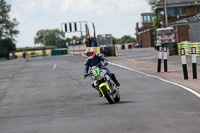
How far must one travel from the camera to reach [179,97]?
11578 millimetres

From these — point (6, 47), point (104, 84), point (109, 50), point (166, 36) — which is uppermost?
point (166, 36)

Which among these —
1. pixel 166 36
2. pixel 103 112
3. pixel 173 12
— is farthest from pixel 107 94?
pixel 173 12

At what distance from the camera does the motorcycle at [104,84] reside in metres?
11.1

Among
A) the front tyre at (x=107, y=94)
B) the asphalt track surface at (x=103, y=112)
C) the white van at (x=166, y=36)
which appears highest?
the white van at (x=166, y=36)

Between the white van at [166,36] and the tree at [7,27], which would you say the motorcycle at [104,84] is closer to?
the white van at [166,36]

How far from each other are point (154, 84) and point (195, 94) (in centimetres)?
386

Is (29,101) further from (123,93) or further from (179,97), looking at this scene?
(179,97)

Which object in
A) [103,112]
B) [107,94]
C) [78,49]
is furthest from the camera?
[78,49]

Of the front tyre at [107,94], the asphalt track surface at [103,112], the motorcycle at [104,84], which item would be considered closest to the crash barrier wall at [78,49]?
the asphalt track surface at [103,112]

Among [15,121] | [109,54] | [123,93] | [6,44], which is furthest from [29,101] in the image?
[6,44]

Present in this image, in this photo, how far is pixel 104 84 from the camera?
11148 millimetres

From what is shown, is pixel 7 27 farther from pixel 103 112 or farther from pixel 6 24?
pixel 103 112

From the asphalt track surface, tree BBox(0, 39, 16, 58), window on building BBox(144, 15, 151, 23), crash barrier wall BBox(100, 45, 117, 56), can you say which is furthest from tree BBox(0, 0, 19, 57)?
the asphalt track surface

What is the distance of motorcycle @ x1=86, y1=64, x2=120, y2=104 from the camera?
11.1 meters
